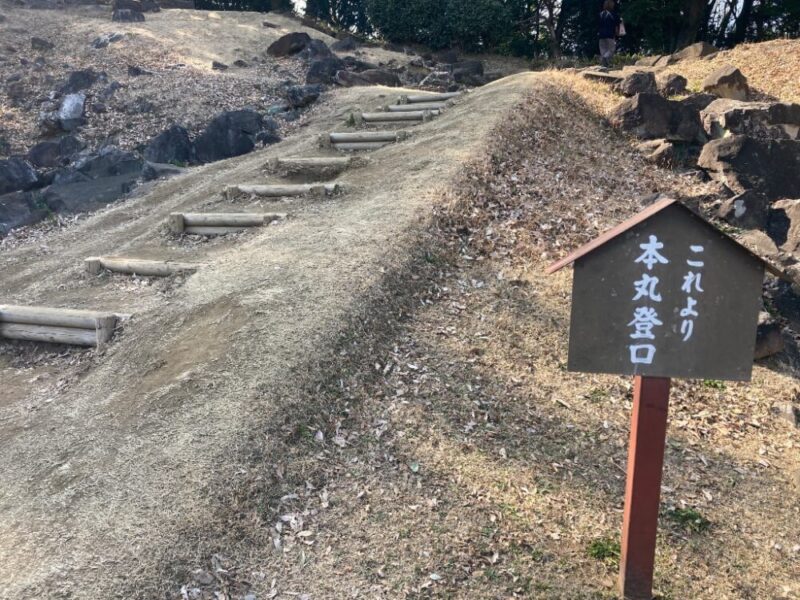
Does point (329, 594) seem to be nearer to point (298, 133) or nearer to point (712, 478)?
point (712, 478)

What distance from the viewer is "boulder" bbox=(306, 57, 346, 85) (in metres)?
15.7

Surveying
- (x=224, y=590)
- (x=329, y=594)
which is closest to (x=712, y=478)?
(x=329, y=594)

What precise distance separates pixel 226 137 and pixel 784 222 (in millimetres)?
8906

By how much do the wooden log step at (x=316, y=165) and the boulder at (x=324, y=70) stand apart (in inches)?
255

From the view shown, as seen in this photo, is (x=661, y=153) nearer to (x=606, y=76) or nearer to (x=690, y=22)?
(x=606, y=76)

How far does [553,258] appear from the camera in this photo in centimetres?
685

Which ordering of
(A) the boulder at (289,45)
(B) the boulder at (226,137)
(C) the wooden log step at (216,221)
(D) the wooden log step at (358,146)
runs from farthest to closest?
1. (A) the boulder at (289,45)
2. (B) the boulder at (226,137)
3. (D) the wooden log step at (358,146)
4. (C) the wooden log step at (216,221)

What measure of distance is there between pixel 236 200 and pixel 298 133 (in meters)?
4.13

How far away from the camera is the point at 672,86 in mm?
11648

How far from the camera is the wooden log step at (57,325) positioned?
19.3 ft

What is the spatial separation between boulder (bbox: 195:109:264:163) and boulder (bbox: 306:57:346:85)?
3746 mm

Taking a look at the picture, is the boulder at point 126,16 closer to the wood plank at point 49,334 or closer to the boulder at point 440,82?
the boulder at point 440,82

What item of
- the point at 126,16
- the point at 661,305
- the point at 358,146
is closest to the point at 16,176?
the point at 358,146

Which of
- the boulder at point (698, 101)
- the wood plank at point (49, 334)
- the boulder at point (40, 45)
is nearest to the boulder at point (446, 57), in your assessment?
the boulder at point (698, 101)
